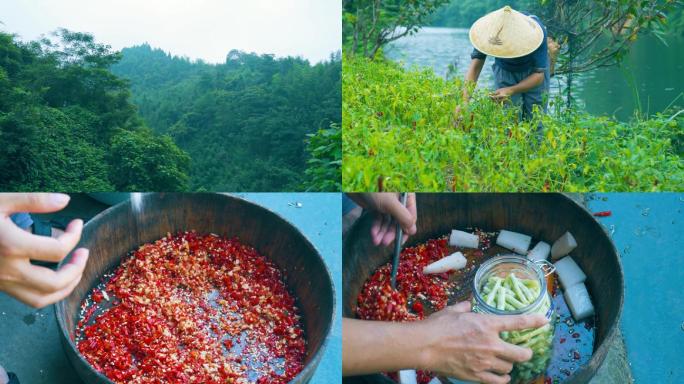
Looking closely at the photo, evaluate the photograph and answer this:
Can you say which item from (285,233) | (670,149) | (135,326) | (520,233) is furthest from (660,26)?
(135,326)

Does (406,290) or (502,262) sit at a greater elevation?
(502,262)

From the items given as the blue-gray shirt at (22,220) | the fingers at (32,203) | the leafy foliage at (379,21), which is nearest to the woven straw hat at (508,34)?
the leafy foliage at (379,21)

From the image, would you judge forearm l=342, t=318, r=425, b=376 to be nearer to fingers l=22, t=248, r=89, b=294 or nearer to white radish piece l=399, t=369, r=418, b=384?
white radish piece l=399, t=369, r=418, b=384

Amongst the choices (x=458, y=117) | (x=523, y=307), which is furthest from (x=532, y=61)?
(x=523, y=307)

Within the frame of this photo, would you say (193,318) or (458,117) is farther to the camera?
(458,117)

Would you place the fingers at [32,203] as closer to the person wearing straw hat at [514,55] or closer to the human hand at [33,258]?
the human hand at [33,258]

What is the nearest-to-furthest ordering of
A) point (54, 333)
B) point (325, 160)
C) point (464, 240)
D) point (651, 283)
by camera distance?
1. point (54, 333)
2. point (651, 283)
3. point (464, 240)
4. point (325, 160)

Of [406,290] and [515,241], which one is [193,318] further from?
[515,241]

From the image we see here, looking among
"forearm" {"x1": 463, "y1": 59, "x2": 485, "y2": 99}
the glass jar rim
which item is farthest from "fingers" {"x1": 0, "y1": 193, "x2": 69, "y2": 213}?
"forearm" {"x1": 463, "y1": 59, "x2": 485, "y2": 99}
